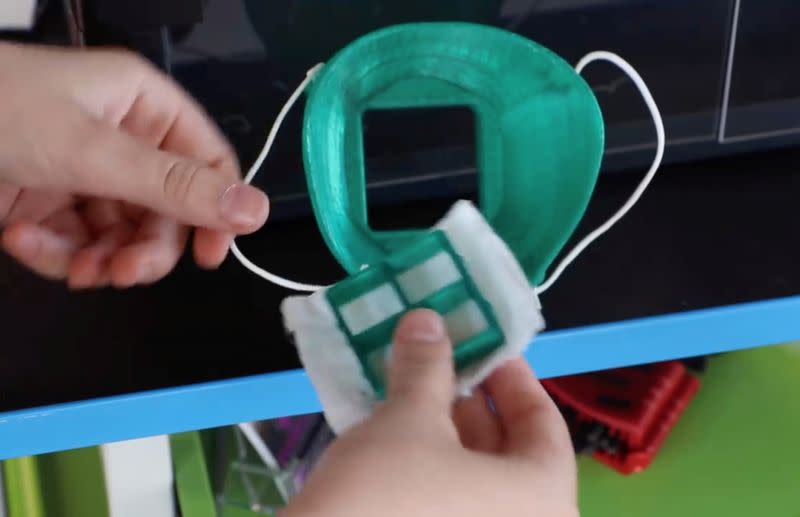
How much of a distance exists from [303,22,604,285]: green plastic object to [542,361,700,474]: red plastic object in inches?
12.3

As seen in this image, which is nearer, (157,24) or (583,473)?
(157,24)

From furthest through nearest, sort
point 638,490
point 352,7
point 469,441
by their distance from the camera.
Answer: point 638,490 → point 352,7 → point 469,441

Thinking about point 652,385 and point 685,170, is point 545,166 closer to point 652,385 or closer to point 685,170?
point 685,170

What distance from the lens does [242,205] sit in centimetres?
42

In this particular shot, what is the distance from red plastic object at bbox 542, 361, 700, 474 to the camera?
2.43 feet

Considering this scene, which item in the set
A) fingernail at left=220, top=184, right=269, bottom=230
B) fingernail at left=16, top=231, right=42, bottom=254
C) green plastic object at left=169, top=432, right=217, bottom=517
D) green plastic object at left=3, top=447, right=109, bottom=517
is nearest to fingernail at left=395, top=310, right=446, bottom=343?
fingernail at left=220, top=184, right=269, bottom=230

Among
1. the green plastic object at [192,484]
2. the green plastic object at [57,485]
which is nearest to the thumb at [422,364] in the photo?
the green plastic object at [192,484]

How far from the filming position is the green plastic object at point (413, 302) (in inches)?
15.5

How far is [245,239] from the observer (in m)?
0.58

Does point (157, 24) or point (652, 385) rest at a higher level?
point (157, 24)

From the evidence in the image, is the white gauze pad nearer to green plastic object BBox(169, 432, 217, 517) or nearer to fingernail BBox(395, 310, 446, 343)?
fingernail BBox(395, 310, 446, 343)

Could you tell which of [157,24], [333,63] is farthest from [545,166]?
[157,24]

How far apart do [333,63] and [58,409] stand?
Answer: 24 cm

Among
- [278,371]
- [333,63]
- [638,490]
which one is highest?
[333,63]
